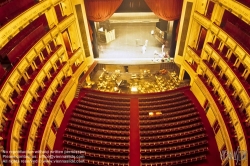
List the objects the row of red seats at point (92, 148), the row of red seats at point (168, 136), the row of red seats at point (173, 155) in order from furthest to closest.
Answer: the row of red seats at point (168, 136)
the row of red seats at point (92, 148)
the row of red seats at point (173, 155)

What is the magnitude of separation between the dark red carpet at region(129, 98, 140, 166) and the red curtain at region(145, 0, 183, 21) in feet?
27.4

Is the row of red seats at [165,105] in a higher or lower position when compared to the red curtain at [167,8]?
lower

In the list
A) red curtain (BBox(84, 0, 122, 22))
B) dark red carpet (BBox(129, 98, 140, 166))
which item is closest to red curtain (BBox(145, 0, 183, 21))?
red curtain (BBox(84, 0, 122, 22))

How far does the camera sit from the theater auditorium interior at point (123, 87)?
12336 mm

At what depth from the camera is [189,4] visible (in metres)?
17.6

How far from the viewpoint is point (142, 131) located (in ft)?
56.2

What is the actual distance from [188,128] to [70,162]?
9.41 meters

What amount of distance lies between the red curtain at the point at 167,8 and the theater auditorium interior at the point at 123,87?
0.29 ft

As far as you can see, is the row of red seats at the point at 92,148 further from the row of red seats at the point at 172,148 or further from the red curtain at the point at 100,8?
the red curtain at the point at 100,8

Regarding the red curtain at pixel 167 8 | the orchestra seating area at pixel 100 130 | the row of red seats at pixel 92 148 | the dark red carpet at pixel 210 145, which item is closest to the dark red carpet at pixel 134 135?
the orchestra seating area at pixel 100 130

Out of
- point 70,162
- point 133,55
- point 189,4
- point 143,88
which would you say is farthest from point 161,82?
point 70,162

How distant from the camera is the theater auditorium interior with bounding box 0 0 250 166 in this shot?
1234 centimetres

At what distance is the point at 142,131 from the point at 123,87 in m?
5.79

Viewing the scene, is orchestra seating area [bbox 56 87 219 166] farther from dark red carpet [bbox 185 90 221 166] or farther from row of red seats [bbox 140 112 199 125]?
dark red carpet [bbox 185 90 221 166]
